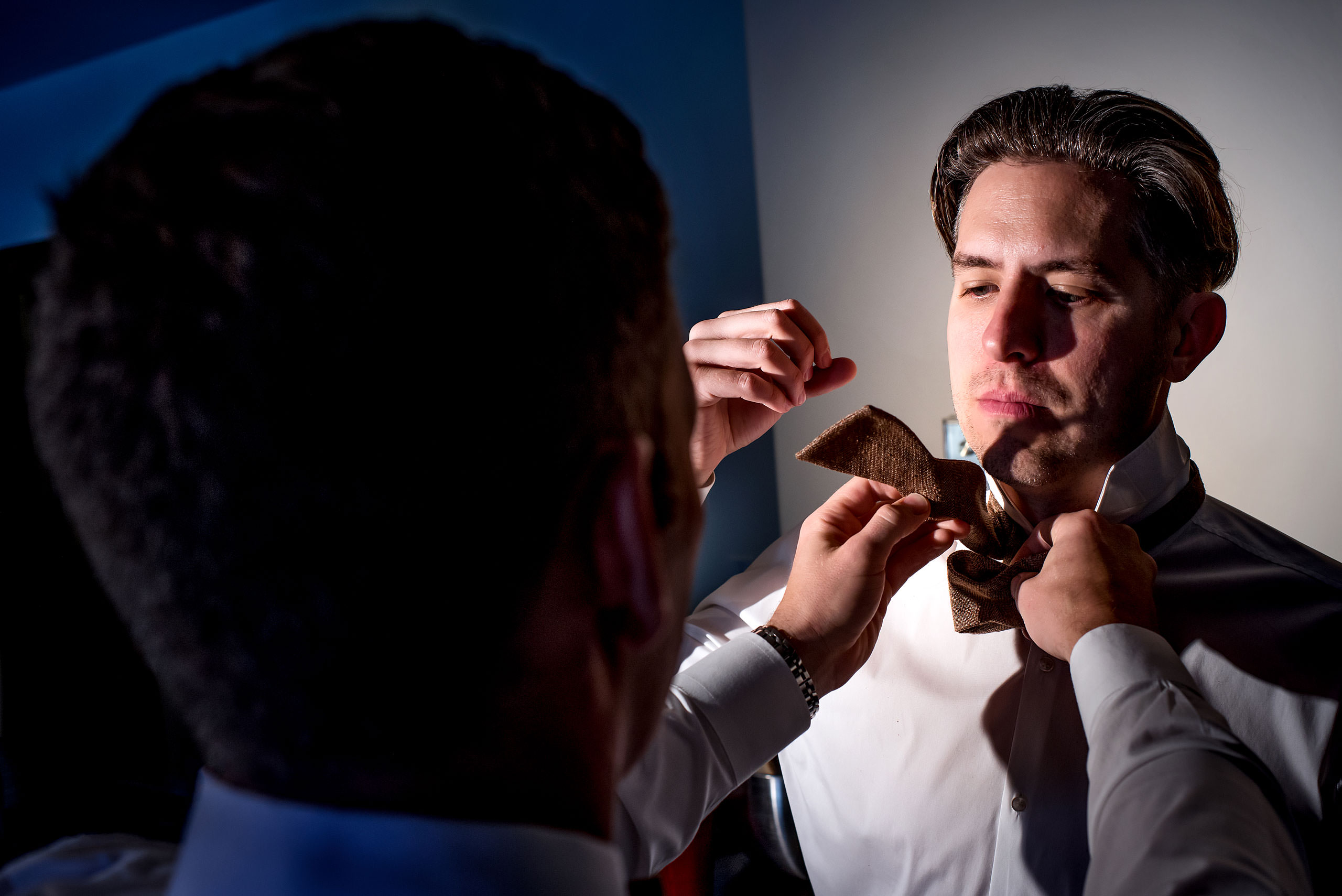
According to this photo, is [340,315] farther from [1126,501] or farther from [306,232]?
[1126,501]

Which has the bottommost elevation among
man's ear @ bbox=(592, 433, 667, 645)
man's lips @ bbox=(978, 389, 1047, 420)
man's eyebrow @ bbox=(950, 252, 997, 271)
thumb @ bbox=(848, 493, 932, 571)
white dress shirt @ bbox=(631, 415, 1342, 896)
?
white dress shirt @ bbox=(631, 415, 1342, 896)

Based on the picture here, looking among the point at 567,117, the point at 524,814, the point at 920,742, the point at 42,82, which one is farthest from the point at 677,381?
the point at 42,82

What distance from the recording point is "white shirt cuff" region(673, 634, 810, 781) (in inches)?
42.3

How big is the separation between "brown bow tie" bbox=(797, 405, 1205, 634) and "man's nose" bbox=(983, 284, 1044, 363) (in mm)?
174

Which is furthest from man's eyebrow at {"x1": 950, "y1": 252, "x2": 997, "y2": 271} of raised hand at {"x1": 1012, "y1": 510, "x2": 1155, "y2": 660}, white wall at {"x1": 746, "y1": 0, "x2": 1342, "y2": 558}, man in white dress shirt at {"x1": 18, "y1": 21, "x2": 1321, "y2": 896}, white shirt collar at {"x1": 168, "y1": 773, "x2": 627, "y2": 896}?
white shirt collar at {"x1": 168, "y1": 773, "x2": 627, "y2": 896}

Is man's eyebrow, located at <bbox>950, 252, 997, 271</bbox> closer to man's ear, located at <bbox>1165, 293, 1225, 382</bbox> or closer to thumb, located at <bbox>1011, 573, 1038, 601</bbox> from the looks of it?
man's ear, located at <bbox>1165, 293, 1225, 382</bbox>

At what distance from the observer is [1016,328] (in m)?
1.15

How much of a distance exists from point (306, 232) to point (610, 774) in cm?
41

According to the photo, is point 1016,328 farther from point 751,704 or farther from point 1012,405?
point 751,704

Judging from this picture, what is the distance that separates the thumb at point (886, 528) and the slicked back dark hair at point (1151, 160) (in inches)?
20.3

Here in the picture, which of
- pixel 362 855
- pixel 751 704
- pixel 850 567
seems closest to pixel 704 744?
pixel 751 704

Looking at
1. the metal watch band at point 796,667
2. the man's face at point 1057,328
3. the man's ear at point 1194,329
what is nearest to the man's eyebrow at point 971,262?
the man's face at point 1057,328

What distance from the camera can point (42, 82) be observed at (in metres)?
3.55

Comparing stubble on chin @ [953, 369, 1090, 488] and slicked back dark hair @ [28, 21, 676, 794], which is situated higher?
slicked back dark hair @ [28, 21, 676, 794]
